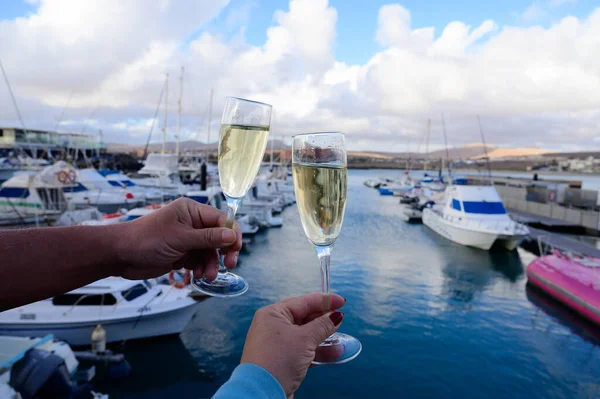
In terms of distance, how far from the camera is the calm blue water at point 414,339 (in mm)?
7988

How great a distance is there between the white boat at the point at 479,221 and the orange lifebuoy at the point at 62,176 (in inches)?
809

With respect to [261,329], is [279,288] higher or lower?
lower

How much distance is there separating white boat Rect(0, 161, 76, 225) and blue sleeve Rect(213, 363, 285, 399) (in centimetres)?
2055

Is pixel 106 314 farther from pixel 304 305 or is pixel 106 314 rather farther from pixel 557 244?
pixel 557 244

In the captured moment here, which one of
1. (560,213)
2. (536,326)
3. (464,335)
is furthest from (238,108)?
(560,213)

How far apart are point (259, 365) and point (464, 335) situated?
432 inches

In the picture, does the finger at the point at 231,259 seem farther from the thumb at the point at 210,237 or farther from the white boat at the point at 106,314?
the white boat at the point at 106,314

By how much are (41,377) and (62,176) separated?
15836mm

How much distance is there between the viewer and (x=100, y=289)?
27.9 ft

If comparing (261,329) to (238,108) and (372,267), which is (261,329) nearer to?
(238,108)

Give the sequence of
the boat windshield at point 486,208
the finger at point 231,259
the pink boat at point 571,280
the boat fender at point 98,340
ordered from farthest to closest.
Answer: the boat windshield at point 486,208, the pink boat at point 571,280, the boat fender at point 98,340, the finger at point 231,259

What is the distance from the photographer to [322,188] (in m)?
1.22

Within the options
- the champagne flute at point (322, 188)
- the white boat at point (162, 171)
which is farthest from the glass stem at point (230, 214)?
the white boat at point (162, 171)

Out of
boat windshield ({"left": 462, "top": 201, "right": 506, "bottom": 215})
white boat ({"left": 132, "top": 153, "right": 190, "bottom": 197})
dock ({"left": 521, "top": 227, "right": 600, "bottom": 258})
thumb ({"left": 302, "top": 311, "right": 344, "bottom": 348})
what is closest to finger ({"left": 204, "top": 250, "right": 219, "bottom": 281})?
thumb ({"left": 302, "top": 311, "right": 344, "bottom": 348})
